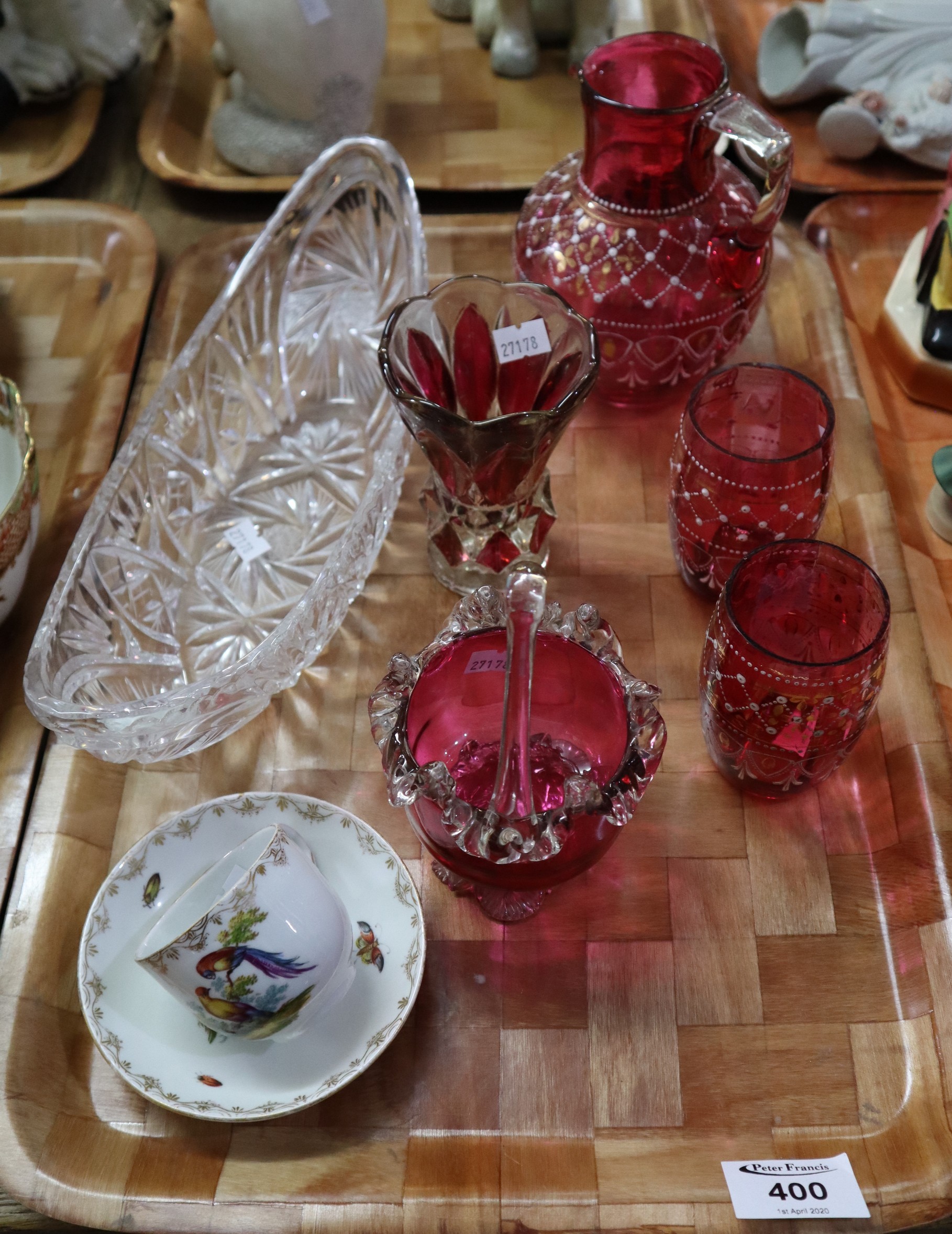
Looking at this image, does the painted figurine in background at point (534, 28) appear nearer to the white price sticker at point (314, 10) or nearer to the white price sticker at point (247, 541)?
the white price sticker at point (314, 10)

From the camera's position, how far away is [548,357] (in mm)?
728

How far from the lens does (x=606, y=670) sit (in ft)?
1.98

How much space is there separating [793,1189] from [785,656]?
28cm

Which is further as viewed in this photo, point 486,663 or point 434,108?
point 434,108

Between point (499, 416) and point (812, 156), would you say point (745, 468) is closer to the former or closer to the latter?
point (499, 416)

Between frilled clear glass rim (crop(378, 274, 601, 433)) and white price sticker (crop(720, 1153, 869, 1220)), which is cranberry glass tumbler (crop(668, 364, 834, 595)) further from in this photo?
white price sticker (crop(720, 1153, 869, 1220))

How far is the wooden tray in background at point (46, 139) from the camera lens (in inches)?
42.6

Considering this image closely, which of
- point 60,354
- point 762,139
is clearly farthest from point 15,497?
point 762,139

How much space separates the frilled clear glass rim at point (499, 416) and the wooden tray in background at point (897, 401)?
266 mm

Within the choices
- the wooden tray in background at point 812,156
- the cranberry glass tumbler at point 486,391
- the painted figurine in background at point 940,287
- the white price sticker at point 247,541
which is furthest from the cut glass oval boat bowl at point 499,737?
the wooden tray in background at point 812,156


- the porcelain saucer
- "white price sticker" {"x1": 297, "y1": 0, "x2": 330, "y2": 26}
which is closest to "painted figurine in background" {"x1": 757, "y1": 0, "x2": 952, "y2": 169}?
"white price sticker" {"x1": 297, "y1": 0, "x2": 330, "y2": 26}

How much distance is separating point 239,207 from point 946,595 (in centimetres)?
73

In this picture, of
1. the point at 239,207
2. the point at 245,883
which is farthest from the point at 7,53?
the point at 245,883

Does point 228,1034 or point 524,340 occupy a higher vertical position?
point 524,340
